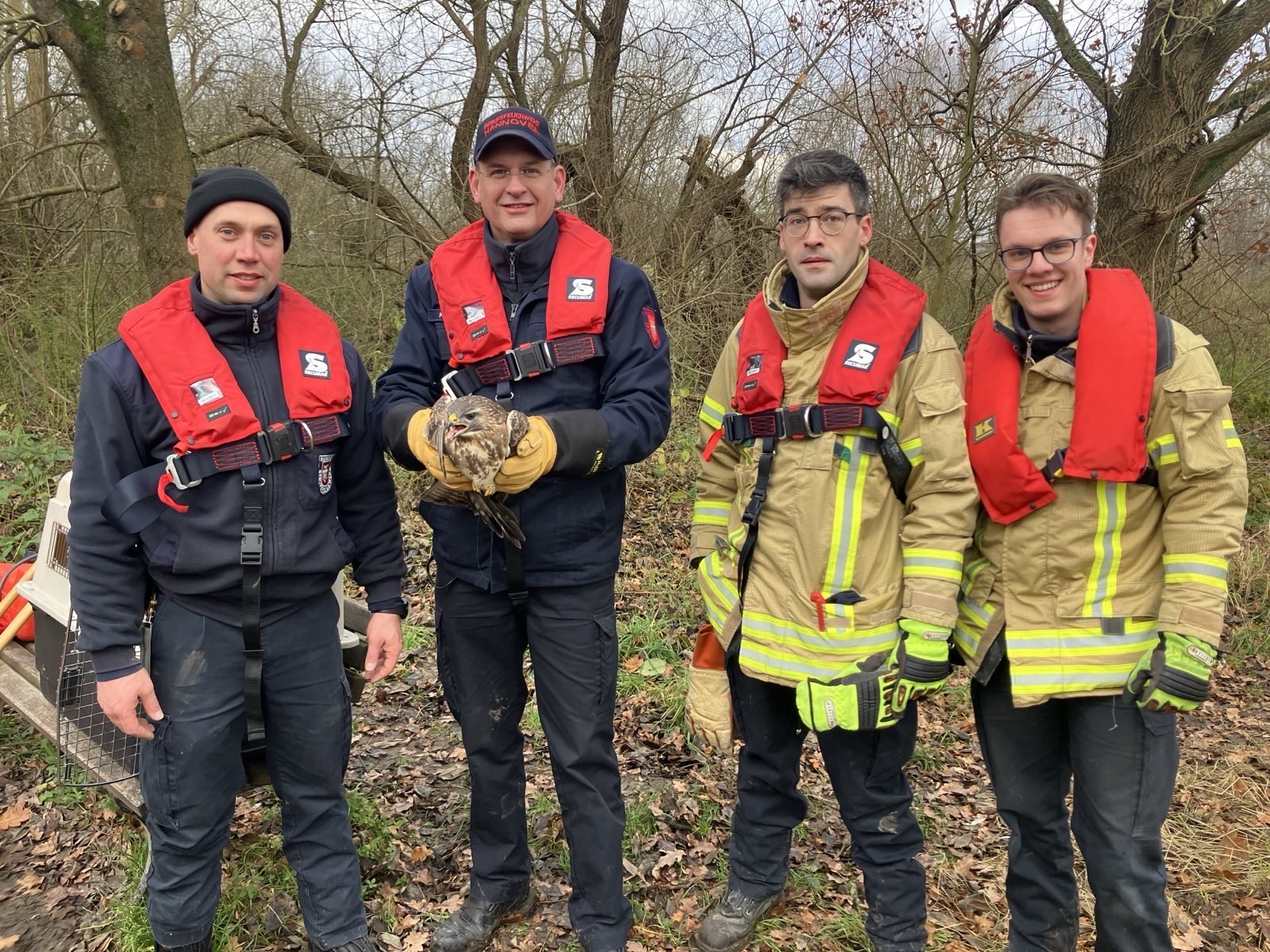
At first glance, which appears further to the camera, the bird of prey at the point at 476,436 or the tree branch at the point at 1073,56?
the tree branch at the point at 1073,56

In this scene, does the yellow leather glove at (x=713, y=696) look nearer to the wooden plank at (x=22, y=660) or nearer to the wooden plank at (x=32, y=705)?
the wooden plank at (x=32, y=705)

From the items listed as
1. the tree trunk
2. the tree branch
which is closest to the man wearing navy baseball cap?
the tree trunk

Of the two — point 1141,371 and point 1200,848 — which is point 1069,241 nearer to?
point 1141,371

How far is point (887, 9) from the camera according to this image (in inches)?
283

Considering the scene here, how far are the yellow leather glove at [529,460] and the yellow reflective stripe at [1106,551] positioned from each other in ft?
5.22

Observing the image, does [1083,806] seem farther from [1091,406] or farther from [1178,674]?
[1091,406]

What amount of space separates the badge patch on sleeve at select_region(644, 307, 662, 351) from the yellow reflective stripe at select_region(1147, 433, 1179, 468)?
1498 mm

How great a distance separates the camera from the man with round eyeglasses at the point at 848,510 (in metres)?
2.48

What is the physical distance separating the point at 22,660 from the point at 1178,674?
460cm

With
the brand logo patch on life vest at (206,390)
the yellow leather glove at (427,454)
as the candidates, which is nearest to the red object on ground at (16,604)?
the brand logo patch on life vest at (206,390)

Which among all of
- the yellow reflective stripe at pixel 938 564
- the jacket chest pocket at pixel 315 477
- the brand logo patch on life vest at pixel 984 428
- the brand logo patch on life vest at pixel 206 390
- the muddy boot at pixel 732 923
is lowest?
the muddy boot at pixel 732 923

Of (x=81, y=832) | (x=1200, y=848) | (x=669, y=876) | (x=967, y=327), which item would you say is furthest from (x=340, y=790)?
(x=967, y=327)

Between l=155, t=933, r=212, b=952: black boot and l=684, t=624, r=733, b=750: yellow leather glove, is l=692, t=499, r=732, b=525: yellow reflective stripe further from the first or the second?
l=155, t=933, r=212, b=952: black boot

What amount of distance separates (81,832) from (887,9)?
813cm
